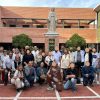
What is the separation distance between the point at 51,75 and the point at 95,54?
9.97ft

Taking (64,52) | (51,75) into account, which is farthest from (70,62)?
(51,75)

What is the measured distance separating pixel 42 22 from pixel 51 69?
4158cm

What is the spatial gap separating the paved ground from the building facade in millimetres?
36774

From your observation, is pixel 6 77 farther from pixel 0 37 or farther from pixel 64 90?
pixel 0 37

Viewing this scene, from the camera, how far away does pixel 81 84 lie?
1692 centimetres

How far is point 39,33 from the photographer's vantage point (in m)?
52.6

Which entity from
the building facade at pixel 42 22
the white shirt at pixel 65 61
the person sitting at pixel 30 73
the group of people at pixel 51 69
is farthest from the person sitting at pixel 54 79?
the building facade at pixel 42 22

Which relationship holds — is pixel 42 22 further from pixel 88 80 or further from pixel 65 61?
pixel 88 80

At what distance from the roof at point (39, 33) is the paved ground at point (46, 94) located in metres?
36.5

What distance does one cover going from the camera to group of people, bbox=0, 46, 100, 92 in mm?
15317

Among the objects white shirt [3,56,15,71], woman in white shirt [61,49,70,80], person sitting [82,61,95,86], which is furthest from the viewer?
woman in white shirt [61,49,70,80]

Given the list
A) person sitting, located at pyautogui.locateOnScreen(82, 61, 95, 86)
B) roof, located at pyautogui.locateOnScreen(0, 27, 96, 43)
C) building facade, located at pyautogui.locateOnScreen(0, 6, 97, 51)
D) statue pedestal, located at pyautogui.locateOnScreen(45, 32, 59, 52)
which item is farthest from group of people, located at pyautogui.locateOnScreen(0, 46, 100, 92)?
building facade, located at pyautogui.locateOnScreen(0, 6, 97, 51)

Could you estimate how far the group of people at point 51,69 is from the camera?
15.3m

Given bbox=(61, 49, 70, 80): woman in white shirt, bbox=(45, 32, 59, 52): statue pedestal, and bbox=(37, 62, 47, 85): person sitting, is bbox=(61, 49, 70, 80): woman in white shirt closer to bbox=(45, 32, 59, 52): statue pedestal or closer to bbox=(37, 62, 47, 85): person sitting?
bbox=(37, 62, 47, 85): person sitting
